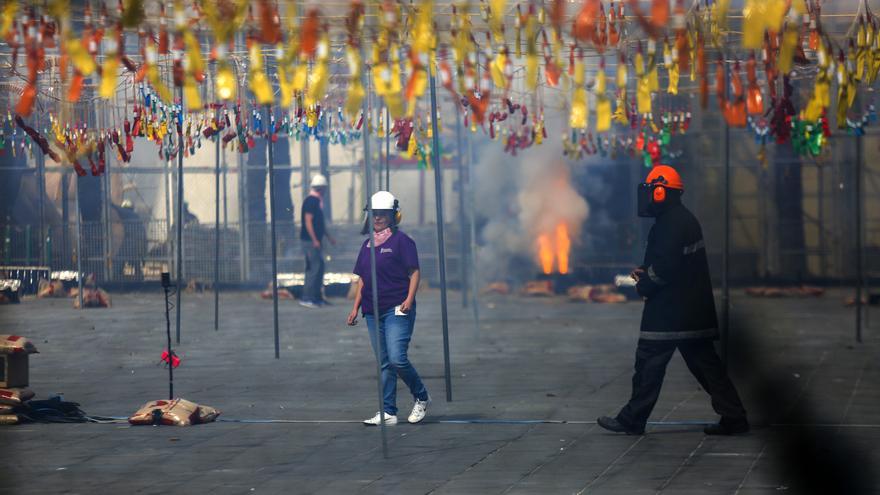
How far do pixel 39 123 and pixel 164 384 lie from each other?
500cm

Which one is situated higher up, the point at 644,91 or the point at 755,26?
the point at 755,26

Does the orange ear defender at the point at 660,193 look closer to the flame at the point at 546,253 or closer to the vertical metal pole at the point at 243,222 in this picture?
the flame at the point at 546,253

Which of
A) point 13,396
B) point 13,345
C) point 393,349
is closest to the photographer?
point 393,349

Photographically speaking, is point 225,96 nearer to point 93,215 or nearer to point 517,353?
point 517,353

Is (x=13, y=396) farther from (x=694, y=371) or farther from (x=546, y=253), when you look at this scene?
(x=546, y=253)

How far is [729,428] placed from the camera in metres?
9.55

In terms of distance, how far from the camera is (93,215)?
24.3m

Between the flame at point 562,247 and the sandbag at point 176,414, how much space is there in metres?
13.9

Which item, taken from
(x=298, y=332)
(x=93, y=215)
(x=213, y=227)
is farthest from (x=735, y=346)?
(x=93, y=215)

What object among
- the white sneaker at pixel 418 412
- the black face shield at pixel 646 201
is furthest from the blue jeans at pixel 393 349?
the black face shield at pixel 646 201

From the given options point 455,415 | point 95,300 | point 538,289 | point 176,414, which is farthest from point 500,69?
point 538,289

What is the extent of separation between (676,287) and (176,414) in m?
3.81

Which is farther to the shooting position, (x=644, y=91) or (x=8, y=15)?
(x=644, y=91)

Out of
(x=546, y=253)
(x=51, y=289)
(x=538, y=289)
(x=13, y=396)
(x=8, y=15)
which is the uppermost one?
(x=8, y=15)
